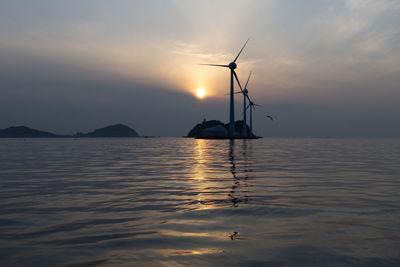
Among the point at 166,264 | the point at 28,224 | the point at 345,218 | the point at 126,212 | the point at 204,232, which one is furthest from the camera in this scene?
the point at 126,212

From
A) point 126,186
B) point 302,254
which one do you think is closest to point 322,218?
point 302,254

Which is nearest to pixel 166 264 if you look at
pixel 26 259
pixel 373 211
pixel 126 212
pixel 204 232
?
pixel 204 232

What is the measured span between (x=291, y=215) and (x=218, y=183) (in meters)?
8.60

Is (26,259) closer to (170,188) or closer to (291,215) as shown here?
(291,215)

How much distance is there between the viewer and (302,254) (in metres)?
6.99

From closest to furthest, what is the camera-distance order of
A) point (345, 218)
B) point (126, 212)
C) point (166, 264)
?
point (166, 264)
point (345, 218)
point (126, 212)

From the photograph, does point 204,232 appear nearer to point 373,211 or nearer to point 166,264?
point 166,264

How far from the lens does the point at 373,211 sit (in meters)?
11.5

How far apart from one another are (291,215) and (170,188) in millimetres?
8110

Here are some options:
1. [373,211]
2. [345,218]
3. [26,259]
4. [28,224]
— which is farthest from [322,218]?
[28,224]

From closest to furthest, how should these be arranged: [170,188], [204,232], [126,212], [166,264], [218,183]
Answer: [166,264]
[204,232]
[126,212]
[170,188]
[218,183]

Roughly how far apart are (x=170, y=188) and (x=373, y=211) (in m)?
9.97

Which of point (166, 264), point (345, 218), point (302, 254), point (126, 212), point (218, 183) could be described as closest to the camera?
point (166, 264)

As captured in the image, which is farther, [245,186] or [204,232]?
[245,186]
